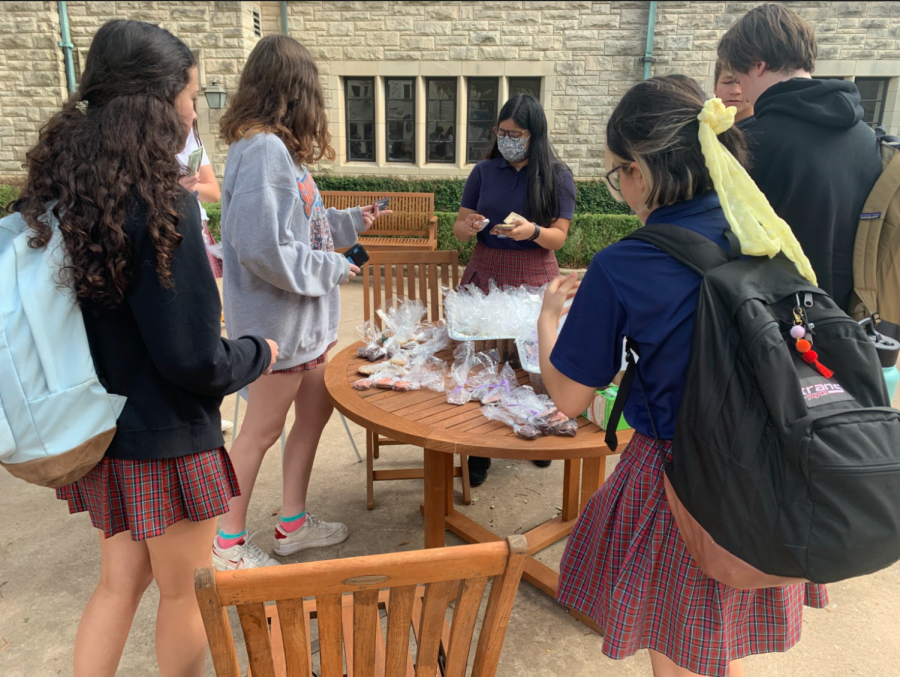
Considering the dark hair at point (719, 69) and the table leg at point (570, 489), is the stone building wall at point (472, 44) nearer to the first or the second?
the dark hair at point (719, 69)

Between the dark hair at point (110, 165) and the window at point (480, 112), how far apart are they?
376 inches

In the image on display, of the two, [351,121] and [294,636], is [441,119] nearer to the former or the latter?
[351,121]

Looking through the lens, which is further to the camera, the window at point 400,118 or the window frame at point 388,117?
the window at point 400,118

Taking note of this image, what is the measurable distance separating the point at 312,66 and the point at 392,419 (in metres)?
1.31

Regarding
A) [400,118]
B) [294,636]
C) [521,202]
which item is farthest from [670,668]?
[400,118]

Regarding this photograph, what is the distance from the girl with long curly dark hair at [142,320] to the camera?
1285mm

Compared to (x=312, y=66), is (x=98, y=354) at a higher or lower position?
lower

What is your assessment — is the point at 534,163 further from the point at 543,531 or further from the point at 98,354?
the point at 98,354

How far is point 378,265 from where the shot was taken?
129 inches

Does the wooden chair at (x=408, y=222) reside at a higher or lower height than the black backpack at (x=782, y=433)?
lower

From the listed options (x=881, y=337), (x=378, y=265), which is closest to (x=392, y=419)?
(x=378, y=265)

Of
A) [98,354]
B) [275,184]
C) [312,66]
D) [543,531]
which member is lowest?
[543,531]

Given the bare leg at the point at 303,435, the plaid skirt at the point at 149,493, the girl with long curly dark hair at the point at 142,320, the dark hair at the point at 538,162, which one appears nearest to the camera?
the girl with long curly dark hair at the point at 142,320

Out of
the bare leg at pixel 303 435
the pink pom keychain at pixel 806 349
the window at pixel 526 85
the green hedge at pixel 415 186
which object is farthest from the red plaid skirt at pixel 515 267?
the window at pixel 526 85
